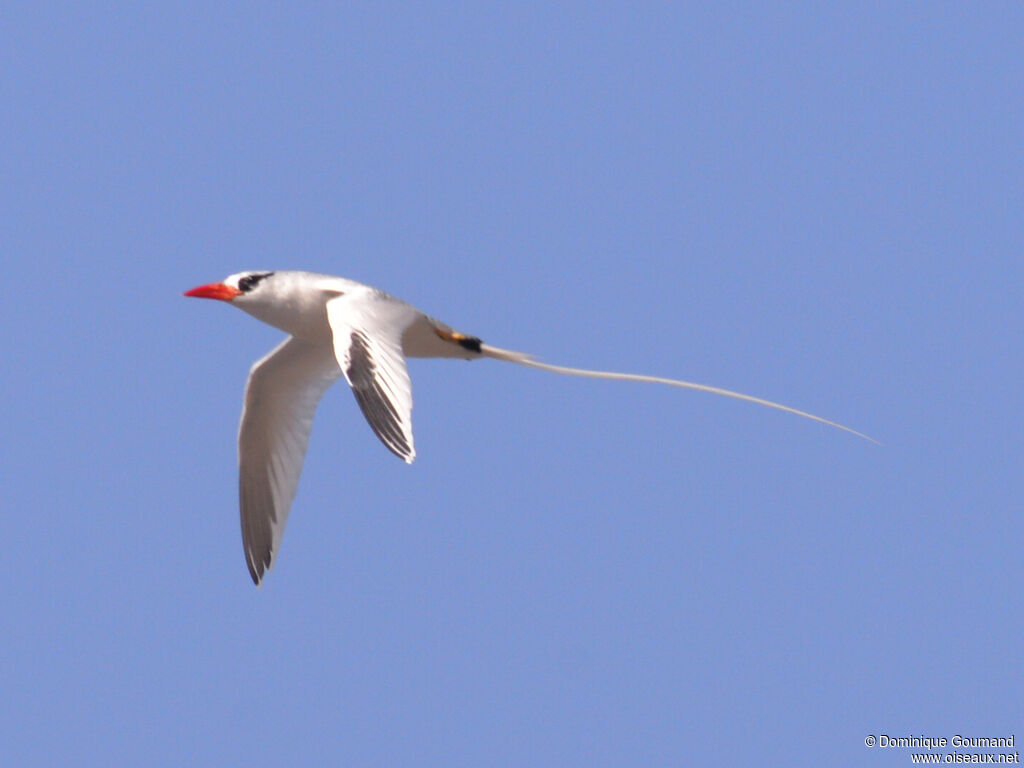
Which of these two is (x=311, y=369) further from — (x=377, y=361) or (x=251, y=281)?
(x=377, y=361)

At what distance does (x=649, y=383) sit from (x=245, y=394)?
344cm

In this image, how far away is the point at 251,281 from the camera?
1159cm

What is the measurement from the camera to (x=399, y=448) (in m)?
9.08

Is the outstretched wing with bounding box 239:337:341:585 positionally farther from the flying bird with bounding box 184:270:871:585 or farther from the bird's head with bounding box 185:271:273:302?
the bird's head with bounding box 185:271:273:302

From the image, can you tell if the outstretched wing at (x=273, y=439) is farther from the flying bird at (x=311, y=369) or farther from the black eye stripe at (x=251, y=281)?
the black eye stripe at (x=251, y=281)

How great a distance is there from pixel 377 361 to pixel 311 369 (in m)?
2.94

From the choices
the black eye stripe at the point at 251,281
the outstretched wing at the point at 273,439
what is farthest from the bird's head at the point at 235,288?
the outstretched wing at the point at 273,439

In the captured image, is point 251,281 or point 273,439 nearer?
point 251,281

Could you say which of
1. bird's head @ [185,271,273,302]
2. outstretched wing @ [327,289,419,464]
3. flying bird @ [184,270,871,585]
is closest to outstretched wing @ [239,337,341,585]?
flying bird @ [184,270,871,585]

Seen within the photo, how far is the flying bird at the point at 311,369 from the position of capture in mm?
9555

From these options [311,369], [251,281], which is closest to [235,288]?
[251,281]

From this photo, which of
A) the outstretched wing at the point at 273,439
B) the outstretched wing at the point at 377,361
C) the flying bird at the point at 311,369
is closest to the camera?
the outstretched wing at the point at 377,361

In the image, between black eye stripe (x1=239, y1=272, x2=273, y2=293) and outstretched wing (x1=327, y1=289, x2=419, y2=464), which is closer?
outstretched wing (x1=327, y1=289, x2=419, y2=464)

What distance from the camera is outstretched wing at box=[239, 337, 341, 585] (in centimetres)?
1245
